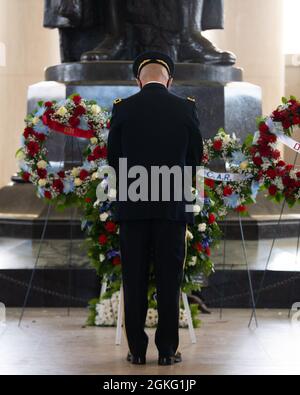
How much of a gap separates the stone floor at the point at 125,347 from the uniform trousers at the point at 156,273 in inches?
6.6

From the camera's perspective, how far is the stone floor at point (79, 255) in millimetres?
10016

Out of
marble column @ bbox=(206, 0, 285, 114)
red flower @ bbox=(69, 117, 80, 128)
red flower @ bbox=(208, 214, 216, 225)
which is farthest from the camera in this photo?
marble column @ bbox=(206, 0, 285, 114)

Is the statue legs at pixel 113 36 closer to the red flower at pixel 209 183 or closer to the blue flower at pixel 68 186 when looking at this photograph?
the blue flower at pixel 68 186

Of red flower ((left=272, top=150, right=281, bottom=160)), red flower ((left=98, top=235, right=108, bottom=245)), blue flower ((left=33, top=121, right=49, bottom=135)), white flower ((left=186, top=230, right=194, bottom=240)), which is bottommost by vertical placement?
red flower ((left=98, top=235, right=108, bottom=245))

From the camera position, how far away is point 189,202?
753cm

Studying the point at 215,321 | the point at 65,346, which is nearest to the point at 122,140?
the point at 65,346

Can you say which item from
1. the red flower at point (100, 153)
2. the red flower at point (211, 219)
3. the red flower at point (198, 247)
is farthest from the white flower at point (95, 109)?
the red flower at point (198, 247)

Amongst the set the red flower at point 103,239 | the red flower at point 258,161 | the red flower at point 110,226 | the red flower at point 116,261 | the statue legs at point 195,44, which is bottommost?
the red flower at point 116,261

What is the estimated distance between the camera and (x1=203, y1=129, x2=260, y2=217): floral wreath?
9109 mm

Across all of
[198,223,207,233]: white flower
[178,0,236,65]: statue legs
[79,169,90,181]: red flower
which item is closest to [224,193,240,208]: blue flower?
[198,223,207,233]: white flower

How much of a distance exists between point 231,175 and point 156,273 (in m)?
1.92

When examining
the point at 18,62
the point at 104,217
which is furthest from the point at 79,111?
the point at 18,62

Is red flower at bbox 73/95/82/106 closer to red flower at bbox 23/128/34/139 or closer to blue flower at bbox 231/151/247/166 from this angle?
red flower at bbox 23/128/34/139

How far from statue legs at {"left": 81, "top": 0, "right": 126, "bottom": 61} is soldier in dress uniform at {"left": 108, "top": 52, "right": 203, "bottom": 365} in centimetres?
446
